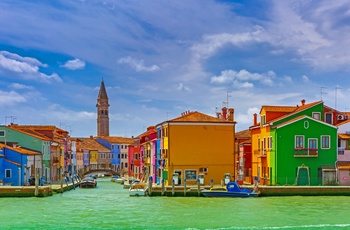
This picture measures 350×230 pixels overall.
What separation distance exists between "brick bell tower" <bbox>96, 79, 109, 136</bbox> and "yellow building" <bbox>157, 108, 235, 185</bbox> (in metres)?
98.5

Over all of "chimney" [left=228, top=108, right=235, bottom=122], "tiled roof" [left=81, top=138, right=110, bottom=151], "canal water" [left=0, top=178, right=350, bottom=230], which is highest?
"chimney" [left=228, top=108, right=235, bottom=122]

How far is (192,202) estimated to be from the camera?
36.8m

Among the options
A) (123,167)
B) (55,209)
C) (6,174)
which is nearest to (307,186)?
(55,209)

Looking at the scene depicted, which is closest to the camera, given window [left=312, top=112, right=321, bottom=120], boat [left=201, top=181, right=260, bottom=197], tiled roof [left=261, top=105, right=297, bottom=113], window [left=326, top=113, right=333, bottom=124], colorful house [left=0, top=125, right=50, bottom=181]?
boat [left=201, top=181, right=260, bottom=197]

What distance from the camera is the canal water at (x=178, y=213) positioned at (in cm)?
2712

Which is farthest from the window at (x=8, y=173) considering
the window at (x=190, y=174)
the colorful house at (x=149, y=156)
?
the colorful house at (x=149, y=156)

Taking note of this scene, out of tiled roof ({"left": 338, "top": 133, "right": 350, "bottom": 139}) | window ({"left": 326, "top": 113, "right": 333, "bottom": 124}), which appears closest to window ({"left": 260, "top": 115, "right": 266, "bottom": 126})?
window ({"left": 326, "top": 113, "right": 333, "bottom": 124})

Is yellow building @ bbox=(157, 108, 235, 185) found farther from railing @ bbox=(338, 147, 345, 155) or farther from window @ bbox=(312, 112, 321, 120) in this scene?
railing @ bbox=(338, 147, 345, 155)

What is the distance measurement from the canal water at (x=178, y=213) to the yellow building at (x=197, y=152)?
25.8 feet

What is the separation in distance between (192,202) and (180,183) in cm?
1046

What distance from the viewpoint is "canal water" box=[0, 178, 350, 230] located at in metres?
27.1

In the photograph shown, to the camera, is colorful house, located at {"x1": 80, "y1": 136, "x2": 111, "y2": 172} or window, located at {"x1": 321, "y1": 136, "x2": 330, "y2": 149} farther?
colorful house, located at {"x1": 80, "y1": 136, "x2": 111, "y2": 172}

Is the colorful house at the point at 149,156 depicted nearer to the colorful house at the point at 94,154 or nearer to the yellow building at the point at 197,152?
the yellow building at the point at 197,152

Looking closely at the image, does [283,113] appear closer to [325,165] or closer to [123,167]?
[325,165]
